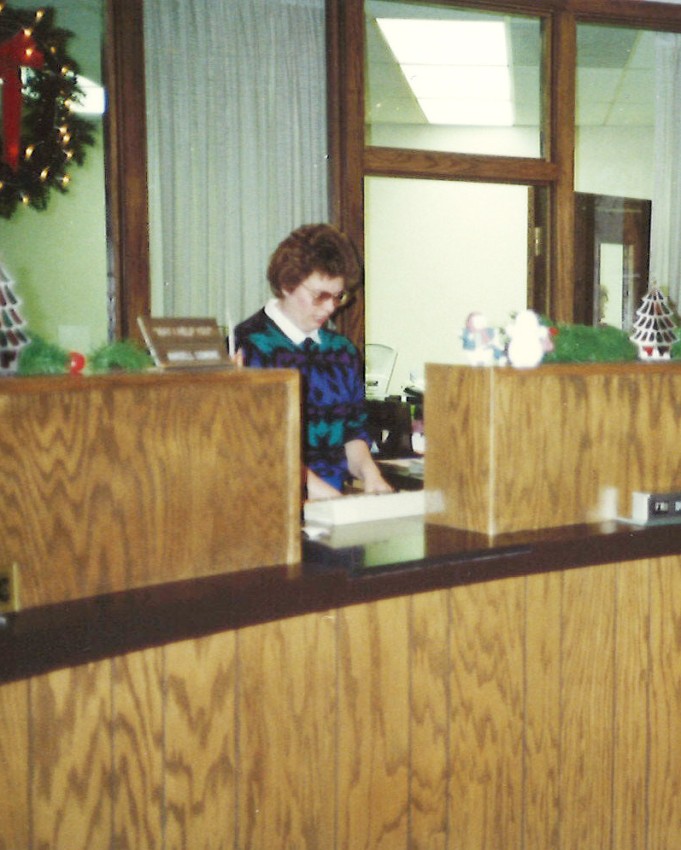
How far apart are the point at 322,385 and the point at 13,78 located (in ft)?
4.80

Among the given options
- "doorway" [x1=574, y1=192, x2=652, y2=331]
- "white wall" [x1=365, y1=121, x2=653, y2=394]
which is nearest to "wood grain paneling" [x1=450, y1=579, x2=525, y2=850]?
"doorway" [x1=574, y1=192, x2=652, y2=331]

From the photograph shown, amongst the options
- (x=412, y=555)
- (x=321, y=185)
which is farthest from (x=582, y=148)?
(x=412, y=555)

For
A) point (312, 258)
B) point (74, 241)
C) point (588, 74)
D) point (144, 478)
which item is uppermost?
point (588, 74)

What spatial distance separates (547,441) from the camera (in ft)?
7.30

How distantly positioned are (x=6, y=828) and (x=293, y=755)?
0.52 metres

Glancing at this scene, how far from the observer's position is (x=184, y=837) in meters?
1.69

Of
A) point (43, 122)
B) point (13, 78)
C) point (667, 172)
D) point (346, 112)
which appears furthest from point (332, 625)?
point (667, 172)

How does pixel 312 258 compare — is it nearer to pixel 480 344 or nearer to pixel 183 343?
pixel 480 344

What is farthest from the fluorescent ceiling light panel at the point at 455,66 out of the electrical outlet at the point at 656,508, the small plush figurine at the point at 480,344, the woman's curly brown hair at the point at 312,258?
the electrical outlet at the point at 656,508

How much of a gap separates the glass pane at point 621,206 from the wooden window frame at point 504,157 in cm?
14

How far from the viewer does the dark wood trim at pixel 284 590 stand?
4.93 feet

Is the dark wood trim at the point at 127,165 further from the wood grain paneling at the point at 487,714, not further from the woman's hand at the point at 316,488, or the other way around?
the wood grain paneling at the point at 487,714

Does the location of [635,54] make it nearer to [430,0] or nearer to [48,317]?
[430,0]

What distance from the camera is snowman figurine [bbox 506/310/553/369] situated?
218cm
